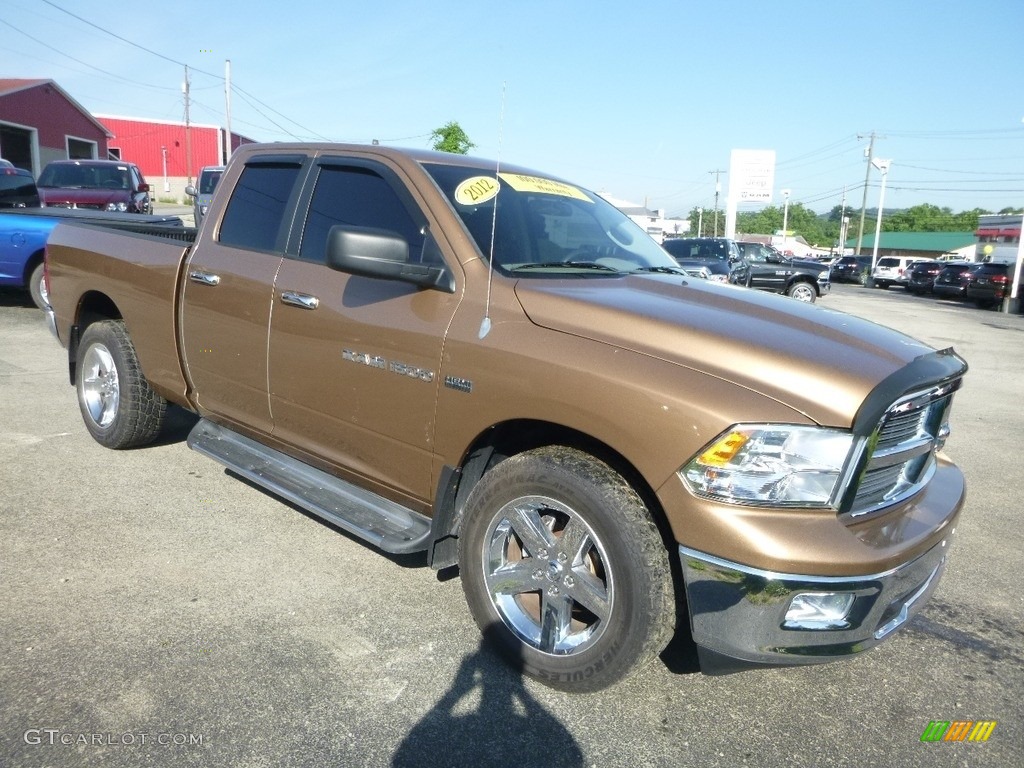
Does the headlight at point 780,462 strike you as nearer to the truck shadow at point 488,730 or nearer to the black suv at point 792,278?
the truck shadow at point 488,730

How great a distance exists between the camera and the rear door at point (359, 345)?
3135 mm

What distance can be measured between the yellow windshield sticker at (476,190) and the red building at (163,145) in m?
54.1

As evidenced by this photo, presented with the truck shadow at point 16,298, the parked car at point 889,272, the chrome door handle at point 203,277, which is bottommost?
the truck shadow at point 16,298

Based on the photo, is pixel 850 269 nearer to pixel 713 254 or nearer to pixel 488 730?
pixel 713 254

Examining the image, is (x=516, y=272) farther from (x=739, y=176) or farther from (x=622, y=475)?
(x=739, y=176)

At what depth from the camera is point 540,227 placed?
11.8 ft

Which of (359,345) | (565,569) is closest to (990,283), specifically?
(359,345)

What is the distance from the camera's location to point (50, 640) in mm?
2980

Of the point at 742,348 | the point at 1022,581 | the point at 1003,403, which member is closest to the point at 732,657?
the point at 742,348

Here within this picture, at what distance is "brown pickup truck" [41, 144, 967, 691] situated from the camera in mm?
2350

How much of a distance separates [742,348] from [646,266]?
4.59 feet

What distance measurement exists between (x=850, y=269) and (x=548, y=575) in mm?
43634

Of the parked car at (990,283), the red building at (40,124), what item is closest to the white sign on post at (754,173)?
the parked car at (990,283)

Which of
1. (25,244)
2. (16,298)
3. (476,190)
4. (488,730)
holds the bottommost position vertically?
(488,730)
